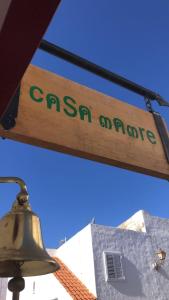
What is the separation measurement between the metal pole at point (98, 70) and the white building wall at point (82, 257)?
363 inches

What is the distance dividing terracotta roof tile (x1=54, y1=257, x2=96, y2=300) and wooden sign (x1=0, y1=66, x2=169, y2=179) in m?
8.93

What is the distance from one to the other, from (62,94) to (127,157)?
62 cm

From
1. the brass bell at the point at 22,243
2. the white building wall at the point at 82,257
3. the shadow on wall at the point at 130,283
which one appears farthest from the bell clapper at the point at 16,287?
the shadow on wall at the point at 130,283

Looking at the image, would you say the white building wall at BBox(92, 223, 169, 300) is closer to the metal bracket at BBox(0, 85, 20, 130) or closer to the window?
the window

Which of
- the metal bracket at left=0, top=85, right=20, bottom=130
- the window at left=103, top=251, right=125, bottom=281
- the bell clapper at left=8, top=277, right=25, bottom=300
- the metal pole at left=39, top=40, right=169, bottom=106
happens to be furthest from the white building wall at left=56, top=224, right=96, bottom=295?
the bell clapper at left=8, top=277, right=25, bottom=300

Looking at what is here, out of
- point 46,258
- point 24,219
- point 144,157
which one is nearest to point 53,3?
point 24,219

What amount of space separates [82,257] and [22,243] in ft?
34.2

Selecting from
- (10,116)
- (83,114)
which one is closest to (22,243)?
(10,116)

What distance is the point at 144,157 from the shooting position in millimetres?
2264

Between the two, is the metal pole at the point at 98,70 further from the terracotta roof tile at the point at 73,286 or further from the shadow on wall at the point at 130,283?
the shadow on wall at the point at 130,283

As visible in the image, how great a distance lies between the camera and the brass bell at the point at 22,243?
1550mm

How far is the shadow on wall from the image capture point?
11047mm

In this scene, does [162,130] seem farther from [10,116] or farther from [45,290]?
[45,290]

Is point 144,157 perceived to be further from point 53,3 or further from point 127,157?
point 53,3
